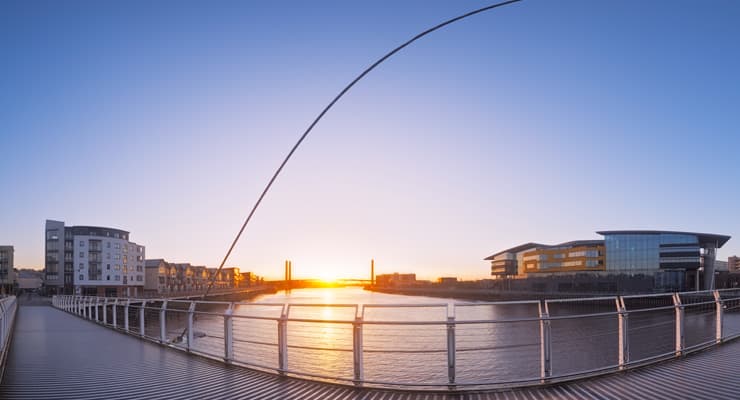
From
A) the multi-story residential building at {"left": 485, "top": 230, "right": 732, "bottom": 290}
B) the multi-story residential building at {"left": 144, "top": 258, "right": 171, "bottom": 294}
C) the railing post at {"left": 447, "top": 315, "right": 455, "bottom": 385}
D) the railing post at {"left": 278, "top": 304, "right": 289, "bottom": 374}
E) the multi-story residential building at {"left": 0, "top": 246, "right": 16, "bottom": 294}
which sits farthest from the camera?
the multi-story residential building at {"left": 144, "top": 258, "right": 171, "bottom": 294}

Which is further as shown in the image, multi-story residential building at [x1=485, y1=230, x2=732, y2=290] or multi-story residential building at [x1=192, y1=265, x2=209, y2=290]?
multi-story residential building at [x1=192, y1=265, x2=209, y2=290]

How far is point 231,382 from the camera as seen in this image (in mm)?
7590

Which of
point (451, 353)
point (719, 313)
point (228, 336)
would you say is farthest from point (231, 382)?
point (719, 313)

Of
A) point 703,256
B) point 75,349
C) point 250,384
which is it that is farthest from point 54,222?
→ point 703,256

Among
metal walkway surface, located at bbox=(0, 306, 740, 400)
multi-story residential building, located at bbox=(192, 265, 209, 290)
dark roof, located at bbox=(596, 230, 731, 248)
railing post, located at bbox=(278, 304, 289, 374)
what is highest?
dark roof, located at bbox=(596, 230, 731, 248)

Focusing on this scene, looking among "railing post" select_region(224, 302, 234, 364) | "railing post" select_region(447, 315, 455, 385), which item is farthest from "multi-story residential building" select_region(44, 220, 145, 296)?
"railing post" select_region(447, 315, 455, 385)

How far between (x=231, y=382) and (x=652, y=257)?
94019 millimetres

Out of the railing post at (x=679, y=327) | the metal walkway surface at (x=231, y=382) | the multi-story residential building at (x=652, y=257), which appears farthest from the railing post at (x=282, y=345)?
the multi-story residential building at (x=652, y=257)

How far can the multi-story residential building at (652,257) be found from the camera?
82500 mm

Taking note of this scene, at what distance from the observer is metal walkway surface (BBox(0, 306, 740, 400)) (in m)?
6.65

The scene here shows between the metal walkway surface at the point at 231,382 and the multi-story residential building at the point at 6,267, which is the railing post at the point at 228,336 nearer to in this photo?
the metal walkway surface at the point at 231,382

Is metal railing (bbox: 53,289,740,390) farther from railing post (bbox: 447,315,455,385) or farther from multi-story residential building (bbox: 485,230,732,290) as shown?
multi-story residential building (bbox: 485,230,732,290)

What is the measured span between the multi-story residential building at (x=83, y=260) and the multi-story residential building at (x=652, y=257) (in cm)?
8618

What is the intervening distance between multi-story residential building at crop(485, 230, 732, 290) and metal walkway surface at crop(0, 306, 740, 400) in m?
84.5
